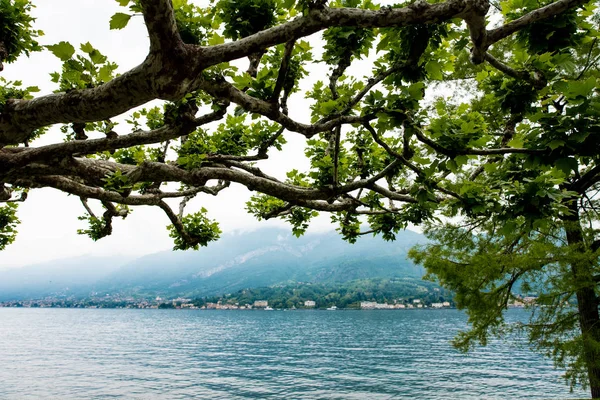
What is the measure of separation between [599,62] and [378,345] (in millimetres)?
61684

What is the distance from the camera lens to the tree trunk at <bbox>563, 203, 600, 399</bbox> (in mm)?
9953

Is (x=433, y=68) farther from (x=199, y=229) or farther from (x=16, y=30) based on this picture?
(x=199, y=229)

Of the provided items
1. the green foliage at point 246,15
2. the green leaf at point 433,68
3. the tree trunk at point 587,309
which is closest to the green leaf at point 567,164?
the green leaf at point 433,68

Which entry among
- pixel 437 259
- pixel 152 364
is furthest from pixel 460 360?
pixel 437 259

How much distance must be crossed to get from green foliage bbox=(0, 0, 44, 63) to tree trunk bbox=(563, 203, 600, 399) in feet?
42.1

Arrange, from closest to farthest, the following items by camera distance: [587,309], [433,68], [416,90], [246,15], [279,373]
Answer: [416,90], [433,68], [246,15], [587,309], [279,373]

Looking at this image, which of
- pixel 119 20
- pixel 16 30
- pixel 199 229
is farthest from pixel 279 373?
pixel 119 20

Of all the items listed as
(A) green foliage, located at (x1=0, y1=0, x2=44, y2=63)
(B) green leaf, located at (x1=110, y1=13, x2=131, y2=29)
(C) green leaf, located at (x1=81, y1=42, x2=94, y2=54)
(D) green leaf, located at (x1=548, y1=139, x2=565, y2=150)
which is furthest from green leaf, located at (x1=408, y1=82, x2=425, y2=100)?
(A) green foliage, located at (x1=0, y1=0, x2=44, y2=63)

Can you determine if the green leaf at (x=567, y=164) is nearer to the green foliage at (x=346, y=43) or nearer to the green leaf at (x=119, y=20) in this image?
the green foliage at (x=346, y=43)

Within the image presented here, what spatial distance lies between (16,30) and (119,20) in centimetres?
424

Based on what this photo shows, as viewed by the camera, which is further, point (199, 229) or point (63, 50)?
point (199, 229)

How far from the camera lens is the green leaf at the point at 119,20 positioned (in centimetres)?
379

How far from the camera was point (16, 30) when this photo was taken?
6516 millimetres

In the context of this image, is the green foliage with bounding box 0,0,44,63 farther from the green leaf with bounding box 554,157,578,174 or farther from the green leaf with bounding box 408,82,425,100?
the green leaf with bounding box 554,157,578,174
